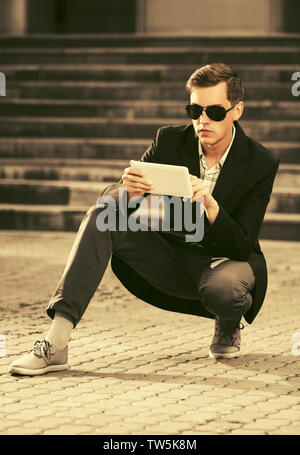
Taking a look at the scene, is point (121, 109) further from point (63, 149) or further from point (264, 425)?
point (264, 425)

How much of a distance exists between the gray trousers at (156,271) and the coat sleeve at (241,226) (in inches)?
3.8

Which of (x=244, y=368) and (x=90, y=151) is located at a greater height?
(x=90, y=151)

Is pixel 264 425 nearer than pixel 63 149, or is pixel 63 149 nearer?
pixel 264 425

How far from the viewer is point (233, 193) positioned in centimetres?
543

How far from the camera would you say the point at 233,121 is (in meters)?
5.50

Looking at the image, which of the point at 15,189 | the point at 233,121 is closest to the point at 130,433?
the point at 233,121

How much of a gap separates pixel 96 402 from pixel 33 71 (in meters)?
9.96

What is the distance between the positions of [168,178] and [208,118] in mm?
490

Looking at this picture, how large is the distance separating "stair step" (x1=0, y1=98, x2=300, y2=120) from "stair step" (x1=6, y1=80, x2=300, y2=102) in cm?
16

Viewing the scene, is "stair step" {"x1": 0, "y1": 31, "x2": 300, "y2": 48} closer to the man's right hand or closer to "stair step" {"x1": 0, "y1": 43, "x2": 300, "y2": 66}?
"stair step" {"x1": 0, "y1": 43, "x2": 300, "y2": 66}

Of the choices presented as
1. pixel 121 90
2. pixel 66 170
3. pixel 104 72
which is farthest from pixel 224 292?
pixel 104 72

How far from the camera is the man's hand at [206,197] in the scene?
16.5 ft

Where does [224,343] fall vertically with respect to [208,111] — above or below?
below

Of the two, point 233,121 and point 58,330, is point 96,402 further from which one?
point 233,121
